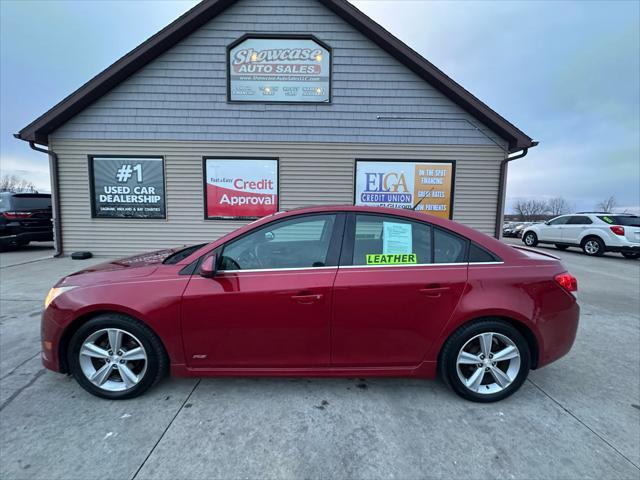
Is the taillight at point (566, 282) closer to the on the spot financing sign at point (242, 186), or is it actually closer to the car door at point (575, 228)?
the on the spot financing sign at point (242, 186)

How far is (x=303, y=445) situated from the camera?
77.3 inches

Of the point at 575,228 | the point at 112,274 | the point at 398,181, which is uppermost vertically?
the point at 398,181

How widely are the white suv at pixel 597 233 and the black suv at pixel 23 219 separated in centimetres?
1802

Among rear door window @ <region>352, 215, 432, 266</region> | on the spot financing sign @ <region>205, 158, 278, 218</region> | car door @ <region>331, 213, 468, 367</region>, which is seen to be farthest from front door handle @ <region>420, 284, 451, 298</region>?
on the spot financing sign @ <region>205, 158, 278, 218</region>

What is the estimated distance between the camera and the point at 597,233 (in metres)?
10.9

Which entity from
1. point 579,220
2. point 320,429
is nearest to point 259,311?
point 320,429

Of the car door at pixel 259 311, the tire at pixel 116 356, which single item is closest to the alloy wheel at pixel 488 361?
the car door at pixel 259 311

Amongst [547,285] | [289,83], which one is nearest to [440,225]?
[547,285]

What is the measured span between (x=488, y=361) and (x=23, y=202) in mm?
12552

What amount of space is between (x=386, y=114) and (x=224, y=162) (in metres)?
4.31

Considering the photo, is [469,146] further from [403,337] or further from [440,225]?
[403,337]

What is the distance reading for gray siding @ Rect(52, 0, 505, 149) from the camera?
7.69 m

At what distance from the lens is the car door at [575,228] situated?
11.4 m

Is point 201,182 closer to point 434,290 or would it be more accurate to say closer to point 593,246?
point 434,290
